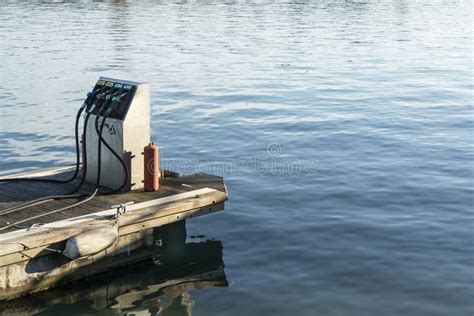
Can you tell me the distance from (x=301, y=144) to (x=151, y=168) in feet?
27.2

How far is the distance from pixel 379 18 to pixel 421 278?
169ft

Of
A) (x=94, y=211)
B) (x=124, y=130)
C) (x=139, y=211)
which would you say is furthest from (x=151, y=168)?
(x=94, y=211)

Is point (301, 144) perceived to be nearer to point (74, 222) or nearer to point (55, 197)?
point (55, 197)

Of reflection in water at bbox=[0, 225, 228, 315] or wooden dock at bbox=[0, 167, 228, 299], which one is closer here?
wooden dock at bbox=[0, 167, 228, 299]

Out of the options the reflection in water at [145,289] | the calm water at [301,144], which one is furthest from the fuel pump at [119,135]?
the calm water at [301,144]

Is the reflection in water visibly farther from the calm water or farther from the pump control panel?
the pump control panel

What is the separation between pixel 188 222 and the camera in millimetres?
14336

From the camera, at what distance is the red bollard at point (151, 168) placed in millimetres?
12828

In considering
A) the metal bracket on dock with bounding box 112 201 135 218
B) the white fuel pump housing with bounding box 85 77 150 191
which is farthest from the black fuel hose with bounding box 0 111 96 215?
Answer: the metal bracket on dock with bounding box 112 201 135 218

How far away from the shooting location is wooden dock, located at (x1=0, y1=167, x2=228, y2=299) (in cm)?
1087

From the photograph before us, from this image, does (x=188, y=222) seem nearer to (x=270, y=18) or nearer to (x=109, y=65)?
(x=109, y=65)

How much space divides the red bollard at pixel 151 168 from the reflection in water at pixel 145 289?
1.01 m

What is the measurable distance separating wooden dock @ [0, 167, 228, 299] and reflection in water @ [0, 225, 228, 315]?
18 centimetres

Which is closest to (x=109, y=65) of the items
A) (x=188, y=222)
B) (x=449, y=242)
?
(x=188, y=222)
